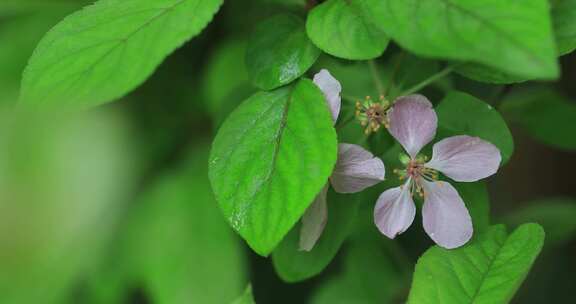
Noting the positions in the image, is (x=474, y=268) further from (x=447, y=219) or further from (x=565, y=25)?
(x=565, y=25)

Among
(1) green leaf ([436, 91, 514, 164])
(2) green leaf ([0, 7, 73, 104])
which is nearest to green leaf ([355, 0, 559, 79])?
(1) green leaf ([436, 91, 514, 164])

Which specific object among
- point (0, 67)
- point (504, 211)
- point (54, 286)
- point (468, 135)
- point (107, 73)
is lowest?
point (504, 211)

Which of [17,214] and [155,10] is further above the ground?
[155,10]

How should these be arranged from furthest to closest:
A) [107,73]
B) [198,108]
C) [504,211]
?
[504,211]
[198,108]
[107,73]

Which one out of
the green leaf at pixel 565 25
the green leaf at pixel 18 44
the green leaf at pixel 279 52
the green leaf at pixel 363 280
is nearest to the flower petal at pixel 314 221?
the green leaf at pixel 279 52

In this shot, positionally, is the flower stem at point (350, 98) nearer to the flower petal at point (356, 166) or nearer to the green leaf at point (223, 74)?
the flower petal at point (356, 166)

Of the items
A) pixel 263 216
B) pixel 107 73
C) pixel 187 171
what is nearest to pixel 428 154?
pixel 263 216

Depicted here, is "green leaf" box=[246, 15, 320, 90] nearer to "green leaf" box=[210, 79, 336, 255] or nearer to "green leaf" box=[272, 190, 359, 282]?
"green leaf" box=[210, 79, 336, 255]

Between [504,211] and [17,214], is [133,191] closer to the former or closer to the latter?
[17,214]
